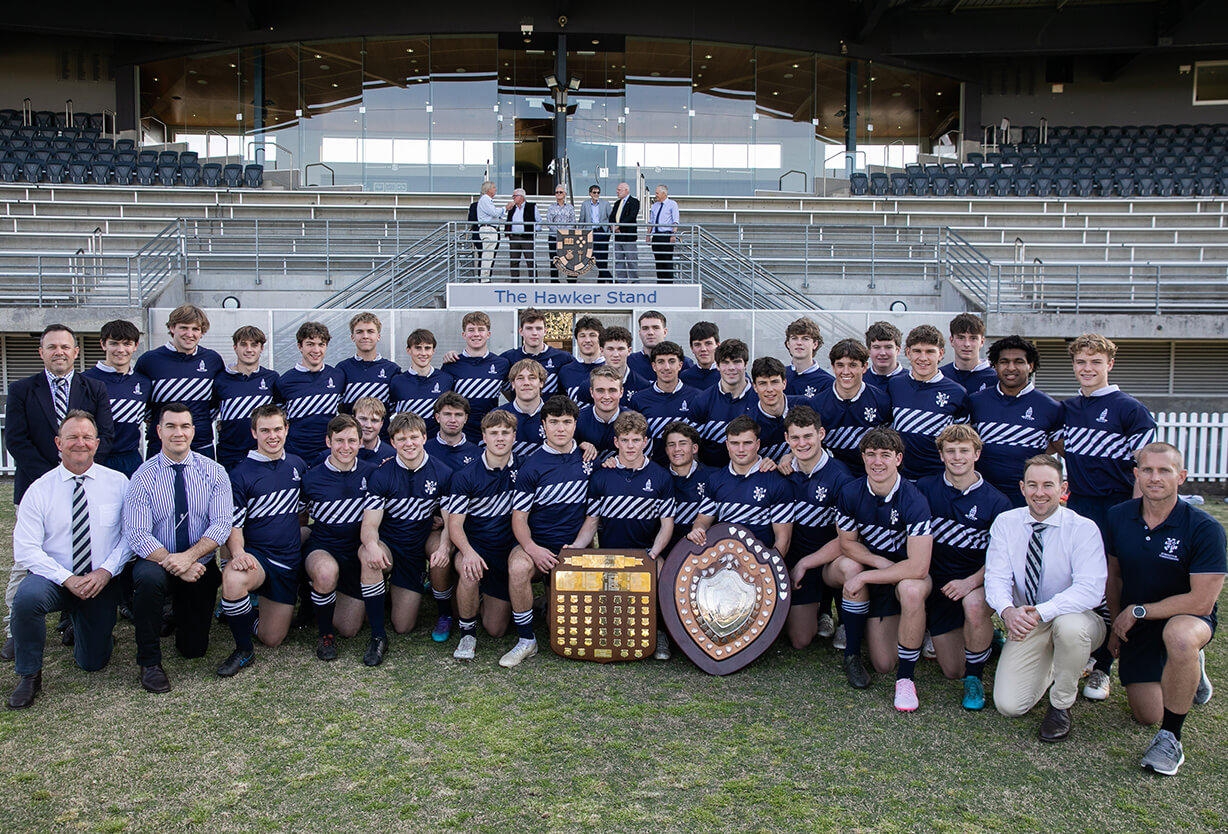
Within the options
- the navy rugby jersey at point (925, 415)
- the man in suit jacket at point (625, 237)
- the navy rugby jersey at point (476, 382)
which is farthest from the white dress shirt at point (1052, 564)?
Answer: the man in suit jacket at point (625, 237)

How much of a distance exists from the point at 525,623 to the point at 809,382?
9.33 ft

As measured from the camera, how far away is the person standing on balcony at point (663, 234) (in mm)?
13891

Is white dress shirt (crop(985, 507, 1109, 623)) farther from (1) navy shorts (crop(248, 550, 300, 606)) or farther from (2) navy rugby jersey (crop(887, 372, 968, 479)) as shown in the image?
(1) navy shorts (crop(248, 550, 300, 606))

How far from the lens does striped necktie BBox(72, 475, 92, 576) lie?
477cm

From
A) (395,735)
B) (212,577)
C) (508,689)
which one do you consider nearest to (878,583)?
(508,689)

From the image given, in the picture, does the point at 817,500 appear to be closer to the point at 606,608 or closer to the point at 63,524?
the point at 606,608

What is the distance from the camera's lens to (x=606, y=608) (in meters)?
5.03

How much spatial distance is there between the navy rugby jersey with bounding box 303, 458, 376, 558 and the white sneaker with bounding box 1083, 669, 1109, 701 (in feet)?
13.9

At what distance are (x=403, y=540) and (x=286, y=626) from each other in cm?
85

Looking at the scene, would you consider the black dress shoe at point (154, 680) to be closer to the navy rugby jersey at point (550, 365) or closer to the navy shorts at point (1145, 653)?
the navy rugby jersey at point (550, 365)

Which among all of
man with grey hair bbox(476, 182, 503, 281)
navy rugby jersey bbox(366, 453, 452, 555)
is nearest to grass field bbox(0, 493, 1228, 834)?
navy rugby jersey bbox(366, 453, 452, 555)

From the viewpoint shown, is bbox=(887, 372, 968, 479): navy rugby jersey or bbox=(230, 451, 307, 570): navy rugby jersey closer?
bbox=(230, 451, 307, 570): navy rugby jersey

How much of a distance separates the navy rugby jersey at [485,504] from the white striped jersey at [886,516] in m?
2.04

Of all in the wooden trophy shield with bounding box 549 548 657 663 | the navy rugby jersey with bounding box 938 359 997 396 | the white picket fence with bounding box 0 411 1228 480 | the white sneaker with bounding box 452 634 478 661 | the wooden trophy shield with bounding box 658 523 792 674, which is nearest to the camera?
the wooden trophy shield with bounding box 658 523 792 674
